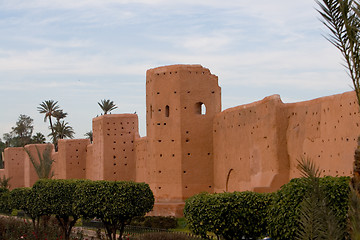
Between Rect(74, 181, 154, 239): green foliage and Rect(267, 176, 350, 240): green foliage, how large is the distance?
25.2ft

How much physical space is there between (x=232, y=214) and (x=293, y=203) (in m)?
3.70

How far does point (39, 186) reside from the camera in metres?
21.6

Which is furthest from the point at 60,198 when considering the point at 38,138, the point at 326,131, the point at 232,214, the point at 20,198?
the point at 38,138

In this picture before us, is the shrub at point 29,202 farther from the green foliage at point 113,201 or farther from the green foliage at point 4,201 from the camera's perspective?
the green foliage at point 4,201

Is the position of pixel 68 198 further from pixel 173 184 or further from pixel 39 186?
pixel 173 184

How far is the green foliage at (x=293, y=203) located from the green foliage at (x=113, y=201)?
7677mm

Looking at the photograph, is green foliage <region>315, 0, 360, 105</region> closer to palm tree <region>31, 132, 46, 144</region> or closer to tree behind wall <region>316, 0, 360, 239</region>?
tree behind wall <region>316, 0, 360, 239</region>

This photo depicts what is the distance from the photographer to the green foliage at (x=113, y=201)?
1723 cm

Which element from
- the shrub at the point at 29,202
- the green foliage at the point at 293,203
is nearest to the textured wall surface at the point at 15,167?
the shrub at the point at 29,202

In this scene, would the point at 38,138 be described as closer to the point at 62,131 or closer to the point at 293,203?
the point at 62,131

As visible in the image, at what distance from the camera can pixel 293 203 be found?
9688 mm

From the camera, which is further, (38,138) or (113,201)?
(38,138)

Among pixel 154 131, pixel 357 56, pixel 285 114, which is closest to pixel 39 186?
pixel 154 131

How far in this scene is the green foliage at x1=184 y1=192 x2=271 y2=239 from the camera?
13.0 m
